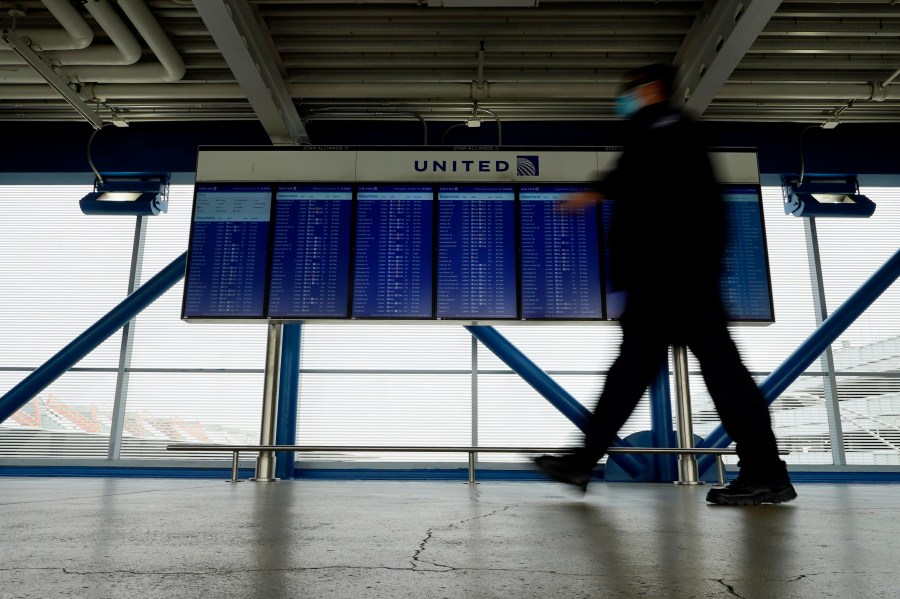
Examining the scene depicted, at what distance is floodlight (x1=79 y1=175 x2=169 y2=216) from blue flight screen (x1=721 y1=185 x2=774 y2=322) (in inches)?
213

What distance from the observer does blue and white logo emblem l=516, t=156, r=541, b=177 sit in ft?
18.8

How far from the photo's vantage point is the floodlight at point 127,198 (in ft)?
21.1

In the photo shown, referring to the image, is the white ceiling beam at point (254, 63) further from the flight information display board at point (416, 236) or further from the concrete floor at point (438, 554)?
the concrete floor at point (438, 554)

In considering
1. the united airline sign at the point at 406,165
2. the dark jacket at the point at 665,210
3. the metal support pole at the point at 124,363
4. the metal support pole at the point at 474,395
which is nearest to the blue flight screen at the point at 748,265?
the united airline sign at the point at 406,165

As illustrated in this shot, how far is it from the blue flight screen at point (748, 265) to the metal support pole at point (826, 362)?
2494 millimetres

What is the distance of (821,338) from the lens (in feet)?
20.4

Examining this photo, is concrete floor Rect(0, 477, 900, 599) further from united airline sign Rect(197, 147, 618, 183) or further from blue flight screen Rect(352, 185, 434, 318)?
united airline sign Rect(197, 147, 618, 183)

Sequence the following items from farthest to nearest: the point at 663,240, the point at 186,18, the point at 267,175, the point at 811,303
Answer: the point at 811,303 < the point at 267,175 < the point at 186,18 < the point at 663,240

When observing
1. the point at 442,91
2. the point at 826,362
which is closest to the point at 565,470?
the point at 442,91

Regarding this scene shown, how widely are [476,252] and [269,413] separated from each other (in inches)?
85.3

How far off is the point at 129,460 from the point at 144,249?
2.52m

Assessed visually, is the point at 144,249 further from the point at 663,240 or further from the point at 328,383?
the point at 663,240

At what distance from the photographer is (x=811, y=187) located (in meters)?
6.59

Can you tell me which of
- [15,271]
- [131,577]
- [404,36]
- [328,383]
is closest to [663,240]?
[131,577]
